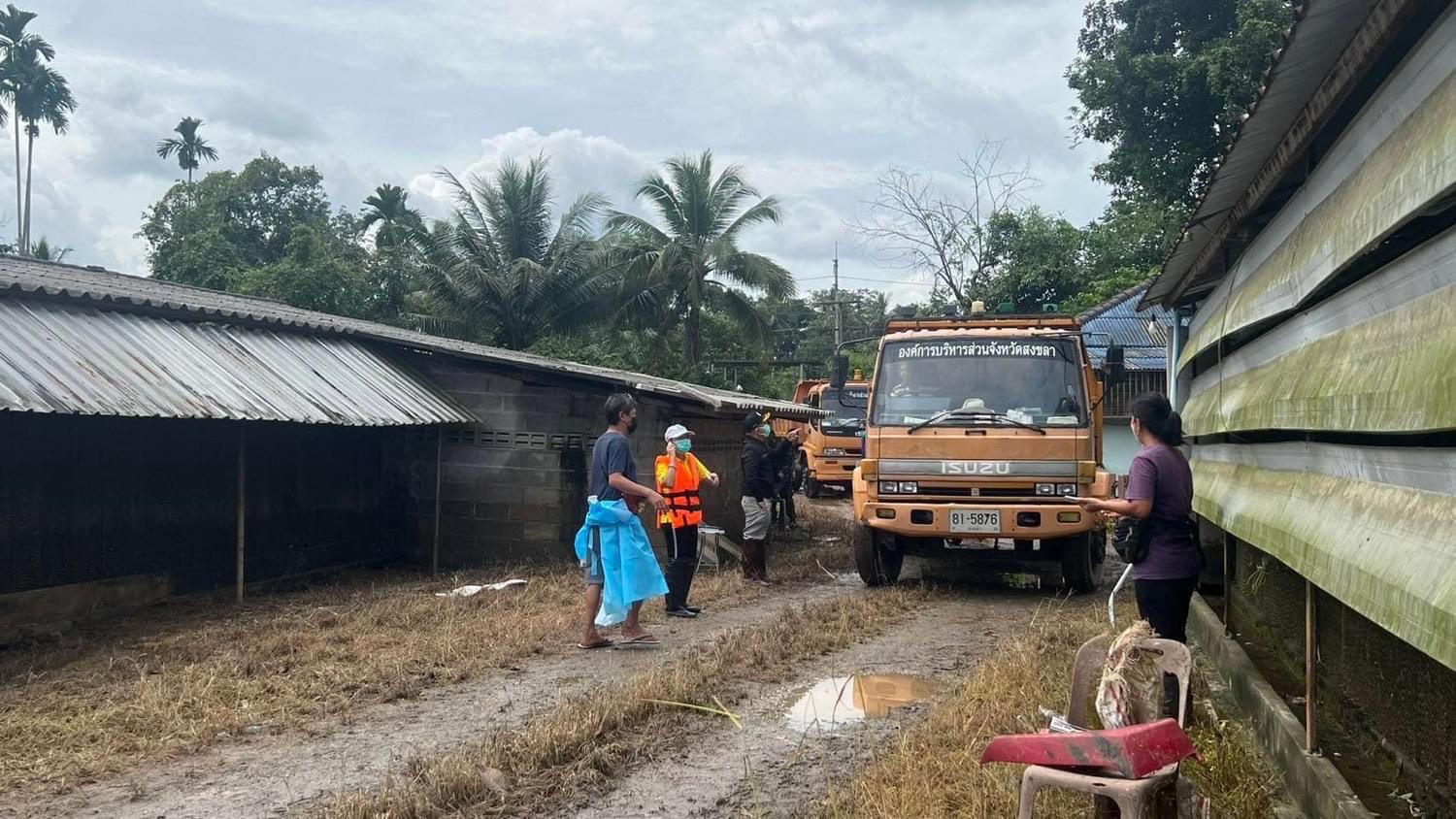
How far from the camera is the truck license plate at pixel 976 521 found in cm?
860

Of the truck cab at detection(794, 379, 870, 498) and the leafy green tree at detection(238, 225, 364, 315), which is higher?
the leafy green tree at detection(238, 225, 364, 315)

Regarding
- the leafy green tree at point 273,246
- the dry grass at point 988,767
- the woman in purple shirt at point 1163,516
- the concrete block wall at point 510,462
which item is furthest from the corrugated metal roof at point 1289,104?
the leafy green tree at point 273,246

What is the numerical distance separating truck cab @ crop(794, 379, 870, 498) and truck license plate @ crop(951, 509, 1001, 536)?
10.8 metres

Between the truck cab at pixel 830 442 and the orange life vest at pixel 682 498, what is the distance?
35.6 ft

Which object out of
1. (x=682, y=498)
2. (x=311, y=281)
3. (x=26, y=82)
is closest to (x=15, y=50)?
(x=26, y=82)

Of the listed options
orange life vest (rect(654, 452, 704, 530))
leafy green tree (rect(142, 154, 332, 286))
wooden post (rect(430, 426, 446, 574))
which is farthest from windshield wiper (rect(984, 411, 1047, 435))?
leafy green tree (rect(142, 154, 332, 286))

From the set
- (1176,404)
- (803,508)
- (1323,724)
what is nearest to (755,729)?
(1323,724)

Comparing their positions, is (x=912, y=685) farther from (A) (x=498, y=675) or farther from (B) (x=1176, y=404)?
(B) (x=1176, y=404)

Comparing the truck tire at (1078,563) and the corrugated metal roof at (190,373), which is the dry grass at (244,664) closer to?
the corrugated metal roof at (190,373)

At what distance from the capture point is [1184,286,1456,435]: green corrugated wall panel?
179 cm

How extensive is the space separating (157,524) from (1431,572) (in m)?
9.47

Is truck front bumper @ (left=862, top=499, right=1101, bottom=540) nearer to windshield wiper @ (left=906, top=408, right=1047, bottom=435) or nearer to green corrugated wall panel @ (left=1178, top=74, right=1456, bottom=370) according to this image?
windshield wiper @ (left=906, top=408, right=1047, bottom=435)

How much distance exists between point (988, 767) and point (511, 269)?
20.4 meters

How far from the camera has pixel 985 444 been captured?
8.66 meters
